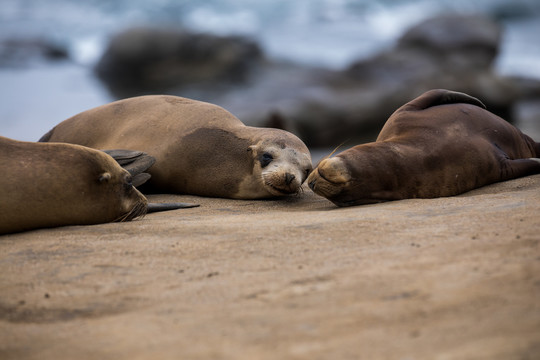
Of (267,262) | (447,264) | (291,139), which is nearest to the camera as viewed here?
(447,264)

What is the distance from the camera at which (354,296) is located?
1.99 meters

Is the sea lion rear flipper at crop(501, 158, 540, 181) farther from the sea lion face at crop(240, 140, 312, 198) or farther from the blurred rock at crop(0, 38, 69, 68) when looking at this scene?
the blurred rock at crop(0, 38, 69, 68)

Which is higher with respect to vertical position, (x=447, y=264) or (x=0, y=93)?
(x=0, y=93)

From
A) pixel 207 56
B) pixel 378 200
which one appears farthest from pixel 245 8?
pixel 378 200

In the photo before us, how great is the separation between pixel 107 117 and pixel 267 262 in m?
3.91

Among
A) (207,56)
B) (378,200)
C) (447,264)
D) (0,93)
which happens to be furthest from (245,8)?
(447,264)

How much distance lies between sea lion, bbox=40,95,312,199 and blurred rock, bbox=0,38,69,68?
13981 millimetres

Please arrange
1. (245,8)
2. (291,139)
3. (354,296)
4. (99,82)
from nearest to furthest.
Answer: (354,296) → (291,139) → (99,82) → (245,8)

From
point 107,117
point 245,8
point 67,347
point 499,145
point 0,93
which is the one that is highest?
point 245,8

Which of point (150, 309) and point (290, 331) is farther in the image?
point (150, 309)

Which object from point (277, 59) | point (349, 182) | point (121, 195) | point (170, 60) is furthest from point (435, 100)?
point (277, 59)

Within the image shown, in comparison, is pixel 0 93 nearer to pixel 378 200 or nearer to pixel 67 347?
pixel 378 200

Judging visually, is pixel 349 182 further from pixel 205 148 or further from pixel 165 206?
pixel 205 148

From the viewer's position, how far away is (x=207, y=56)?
682 inches
